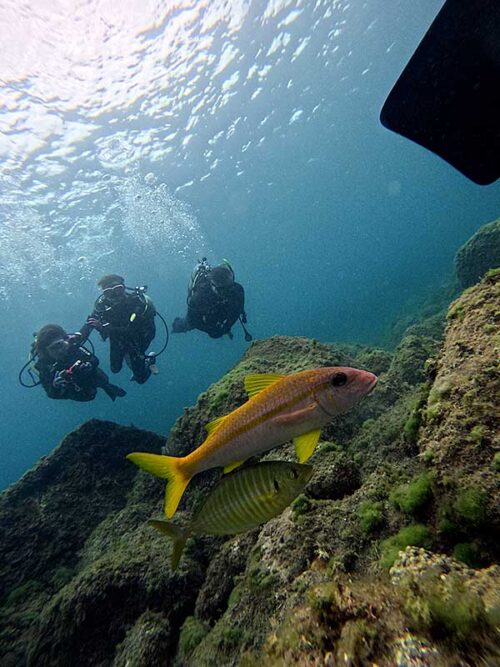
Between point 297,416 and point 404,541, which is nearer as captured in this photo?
point 404,541

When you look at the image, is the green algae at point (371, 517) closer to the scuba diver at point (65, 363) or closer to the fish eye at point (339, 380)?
the fish eye at point (339, 380)

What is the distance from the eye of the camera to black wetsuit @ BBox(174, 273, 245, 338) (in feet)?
37.0

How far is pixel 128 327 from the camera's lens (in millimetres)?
10758

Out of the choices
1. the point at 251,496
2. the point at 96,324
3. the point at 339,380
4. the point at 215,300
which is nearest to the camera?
the point at 251,496

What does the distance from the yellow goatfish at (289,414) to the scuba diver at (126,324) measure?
8.90m

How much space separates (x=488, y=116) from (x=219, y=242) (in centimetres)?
7365

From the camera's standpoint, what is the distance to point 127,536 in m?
4.33

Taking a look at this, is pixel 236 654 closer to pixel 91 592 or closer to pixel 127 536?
pixel 91 592

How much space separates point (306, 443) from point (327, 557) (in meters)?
0.82

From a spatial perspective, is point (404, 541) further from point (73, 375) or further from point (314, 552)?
point (73, 375)

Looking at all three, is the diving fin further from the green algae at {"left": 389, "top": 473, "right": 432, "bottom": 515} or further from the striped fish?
the striped fish

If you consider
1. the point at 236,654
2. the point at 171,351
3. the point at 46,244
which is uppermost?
the point at 46,244

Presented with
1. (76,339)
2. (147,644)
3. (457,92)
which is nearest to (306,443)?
(147,644)

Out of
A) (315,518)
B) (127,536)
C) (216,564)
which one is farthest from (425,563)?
(127,536)
